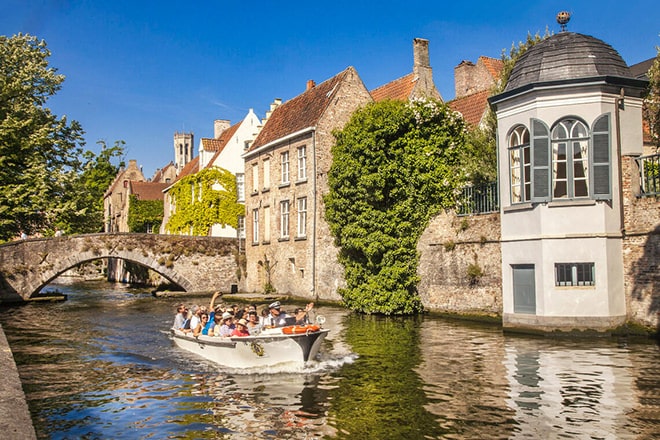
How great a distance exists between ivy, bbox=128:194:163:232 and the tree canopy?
2503cm

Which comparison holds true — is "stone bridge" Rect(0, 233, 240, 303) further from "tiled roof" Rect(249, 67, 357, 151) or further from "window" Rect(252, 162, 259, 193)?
"tiled roof" Rect(249, 67, 357, 151)

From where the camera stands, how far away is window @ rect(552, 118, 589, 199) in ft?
59.3

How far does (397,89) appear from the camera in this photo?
3516cm

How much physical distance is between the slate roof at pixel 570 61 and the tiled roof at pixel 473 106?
31.1ft

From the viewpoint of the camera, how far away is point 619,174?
17969mm

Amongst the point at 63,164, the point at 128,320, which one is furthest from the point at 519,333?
the point at 63,164

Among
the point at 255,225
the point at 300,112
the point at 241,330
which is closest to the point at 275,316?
the point at 241,330

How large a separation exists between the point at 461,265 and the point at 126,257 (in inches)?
904

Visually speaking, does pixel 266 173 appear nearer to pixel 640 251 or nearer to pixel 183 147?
pixel 640 251

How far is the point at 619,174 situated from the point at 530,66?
4.10 meters

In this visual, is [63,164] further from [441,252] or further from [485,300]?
[485,300]

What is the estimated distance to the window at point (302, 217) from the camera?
107 feet

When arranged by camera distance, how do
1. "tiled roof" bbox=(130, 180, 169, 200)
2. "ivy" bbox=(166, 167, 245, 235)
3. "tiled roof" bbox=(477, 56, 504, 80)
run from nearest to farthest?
"tiled roof" bbox=(477, 56, 504, 80) → "ivy" bbox=(166, 167, 245, 235) → "tiled roof" bbox=(130, 180, 169, 200)

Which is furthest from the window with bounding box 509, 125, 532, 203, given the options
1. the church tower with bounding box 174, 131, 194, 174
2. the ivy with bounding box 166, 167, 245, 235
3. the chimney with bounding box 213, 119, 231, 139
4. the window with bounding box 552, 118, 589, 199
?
the church tower with bounding box 174, 131, 194, 174
